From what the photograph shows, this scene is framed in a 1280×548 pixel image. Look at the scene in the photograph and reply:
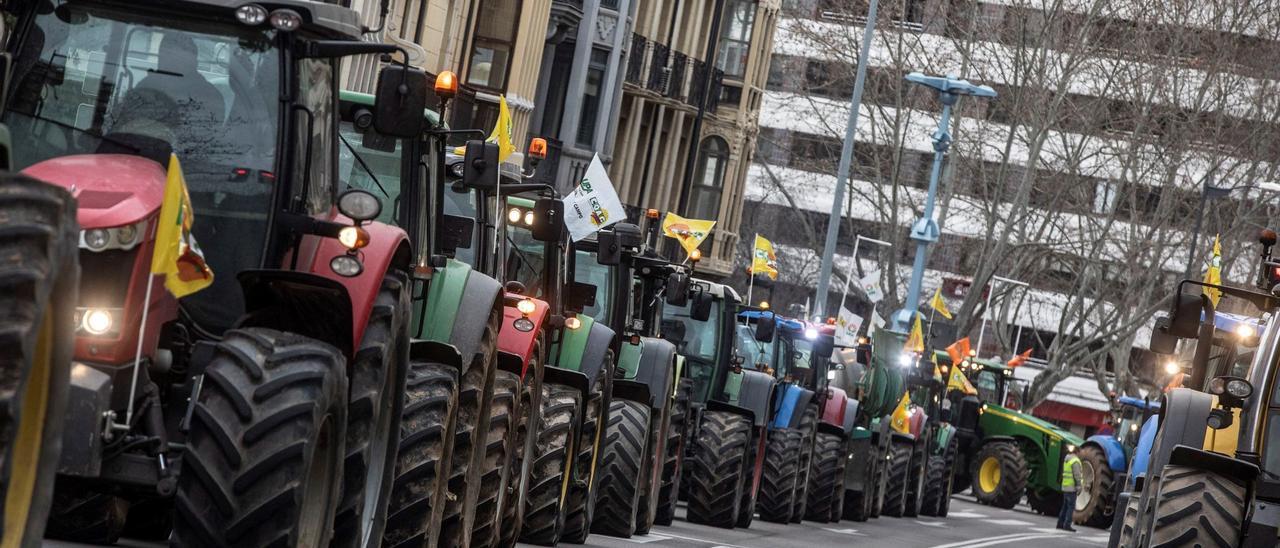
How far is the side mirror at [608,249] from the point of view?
17.7 m

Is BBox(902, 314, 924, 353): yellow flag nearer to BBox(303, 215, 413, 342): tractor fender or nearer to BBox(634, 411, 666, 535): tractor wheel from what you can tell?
BBox(634, 411, 666, 535): tractor wheel

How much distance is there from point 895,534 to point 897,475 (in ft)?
16.3

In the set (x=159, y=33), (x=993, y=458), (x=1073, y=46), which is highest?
(x=1073, y=46)

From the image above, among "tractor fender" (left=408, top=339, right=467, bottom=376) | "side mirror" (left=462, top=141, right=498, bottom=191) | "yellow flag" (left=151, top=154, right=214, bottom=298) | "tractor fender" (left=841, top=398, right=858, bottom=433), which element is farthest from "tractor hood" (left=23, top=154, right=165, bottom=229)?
"tractor fender" (left=841, top=398, right=858, bottom=433)

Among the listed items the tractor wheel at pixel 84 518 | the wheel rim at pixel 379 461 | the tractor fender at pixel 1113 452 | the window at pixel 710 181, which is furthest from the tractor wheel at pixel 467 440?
the window at pixel 710 181

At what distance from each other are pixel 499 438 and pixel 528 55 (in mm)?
24965

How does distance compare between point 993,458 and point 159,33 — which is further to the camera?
point 993,458

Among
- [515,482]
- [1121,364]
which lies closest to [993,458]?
[1121,364]

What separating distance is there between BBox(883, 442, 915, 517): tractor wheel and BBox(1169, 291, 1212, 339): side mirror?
20.4 metres

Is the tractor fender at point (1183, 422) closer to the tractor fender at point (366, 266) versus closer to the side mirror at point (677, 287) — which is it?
the tractor fender at point (366, 266)

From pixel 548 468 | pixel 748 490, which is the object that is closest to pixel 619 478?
pixel 548 468

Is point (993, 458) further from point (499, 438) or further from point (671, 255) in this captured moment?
point (499, 438)

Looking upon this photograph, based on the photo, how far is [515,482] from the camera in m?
14.7

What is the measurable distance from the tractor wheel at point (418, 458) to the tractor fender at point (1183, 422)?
16.1ft
